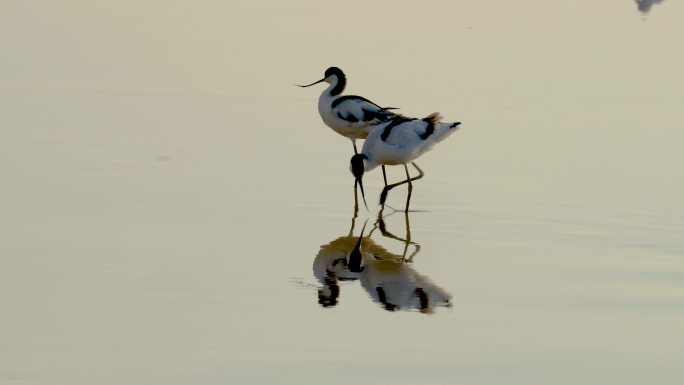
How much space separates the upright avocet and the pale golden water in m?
0.27

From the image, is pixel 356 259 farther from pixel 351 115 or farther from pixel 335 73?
pixel 335 73

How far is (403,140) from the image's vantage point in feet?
39.6

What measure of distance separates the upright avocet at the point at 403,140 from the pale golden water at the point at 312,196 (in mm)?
269

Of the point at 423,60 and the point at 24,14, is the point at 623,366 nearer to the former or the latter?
the point at 423,60

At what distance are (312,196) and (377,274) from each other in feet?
5.81

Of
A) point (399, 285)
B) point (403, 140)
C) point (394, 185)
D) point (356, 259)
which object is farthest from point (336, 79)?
point (399, 285)

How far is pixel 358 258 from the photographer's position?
32.2 feet

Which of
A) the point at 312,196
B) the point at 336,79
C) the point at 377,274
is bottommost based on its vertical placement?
the point at 377,274

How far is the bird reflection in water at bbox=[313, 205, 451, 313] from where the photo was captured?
859cm

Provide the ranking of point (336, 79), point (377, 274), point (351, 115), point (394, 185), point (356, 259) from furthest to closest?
point (336, 79) < point (351, 115) < point (394, 185) < point (356, 259) < point (377, 274)

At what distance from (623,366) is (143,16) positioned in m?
11.0

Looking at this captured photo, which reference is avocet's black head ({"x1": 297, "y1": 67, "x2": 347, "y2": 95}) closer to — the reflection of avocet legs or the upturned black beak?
the upturned black beak

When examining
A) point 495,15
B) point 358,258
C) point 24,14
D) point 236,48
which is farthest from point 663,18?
point 358,258

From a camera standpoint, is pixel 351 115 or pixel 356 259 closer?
pixel 356 259
